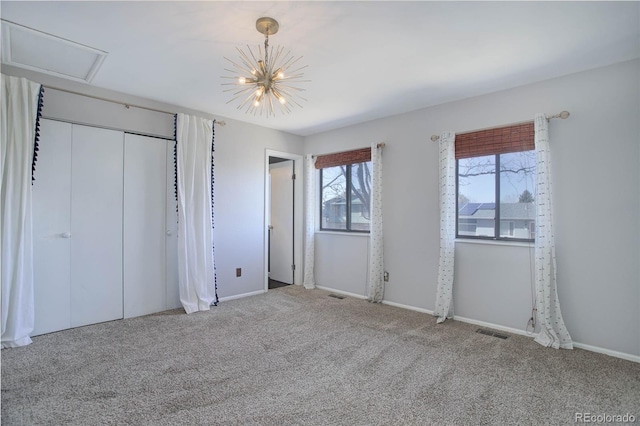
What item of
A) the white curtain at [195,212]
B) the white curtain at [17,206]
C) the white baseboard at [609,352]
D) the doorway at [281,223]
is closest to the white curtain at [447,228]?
the white baseboard at [609,352]

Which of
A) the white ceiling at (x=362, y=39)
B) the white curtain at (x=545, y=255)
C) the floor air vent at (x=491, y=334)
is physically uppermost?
the white ceiling at (x=362, y=39)

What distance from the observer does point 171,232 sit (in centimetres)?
381

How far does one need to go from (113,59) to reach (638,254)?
463 centimetres

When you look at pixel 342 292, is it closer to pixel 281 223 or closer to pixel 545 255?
pixel 281 223

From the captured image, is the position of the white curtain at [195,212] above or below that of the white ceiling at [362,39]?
below

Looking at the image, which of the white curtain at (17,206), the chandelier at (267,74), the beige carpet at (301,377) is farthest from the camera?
the white curtain at (17,206)

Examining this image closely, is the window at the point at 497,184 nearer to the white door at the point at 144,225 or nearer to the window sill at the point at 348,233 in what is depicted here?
the window sill at the point at 348,233

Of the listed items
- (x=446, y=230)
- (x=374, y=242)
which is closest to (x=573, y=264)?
(x=446, y=230)

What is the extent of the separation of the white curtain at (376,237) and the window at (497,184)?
3.19ft

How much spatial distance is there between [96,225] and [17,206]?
653 mm

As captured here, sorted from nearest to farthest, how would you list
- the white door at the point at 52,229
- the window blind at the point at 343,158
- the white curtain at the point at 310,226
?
the white door at the point at 52,229
the window blind at the point at 343,158
the white curtain at the point at 310,226

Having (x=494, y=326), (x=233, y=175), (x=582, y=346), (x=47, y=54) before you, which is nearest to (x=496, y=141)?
(x=494, y=326)

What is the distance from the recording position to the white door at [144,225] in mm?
3498

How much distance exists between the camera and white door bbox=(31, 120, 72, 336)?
2957 mm
